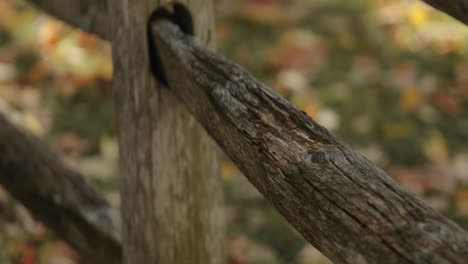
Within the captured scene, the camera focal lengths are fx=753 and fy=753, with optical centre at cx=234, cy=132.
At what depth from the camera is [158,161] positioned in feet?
5.03

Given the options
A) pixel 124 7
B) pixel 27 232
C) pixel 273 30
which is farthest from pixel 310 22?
pixel 124 7

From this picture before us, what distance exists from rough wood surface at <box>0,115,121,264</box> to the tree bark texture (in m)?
0.22

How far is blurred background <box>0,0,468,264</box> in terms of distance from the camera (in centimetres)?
269

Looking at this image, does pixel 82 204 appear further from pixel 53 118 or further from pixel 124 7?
pixel 53 118

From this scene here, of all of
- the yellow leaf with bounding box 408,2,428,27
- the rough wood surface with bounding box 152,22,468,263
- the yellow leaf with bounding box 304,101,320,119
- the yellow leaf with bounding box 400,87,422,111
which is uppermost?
the yellow leaf with bounding box 408,2,428,27

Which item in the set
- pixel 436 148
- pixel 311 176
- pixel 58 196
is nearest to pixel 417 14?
pixel 436 148

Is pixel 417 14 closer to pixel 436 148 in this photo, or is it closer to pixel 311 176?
pixel 436 148

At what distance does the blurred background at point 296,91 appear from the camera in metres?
2.69


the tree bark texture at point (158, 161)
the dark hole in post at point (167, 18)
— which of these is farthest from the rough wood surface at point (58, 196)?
the dark hole in post at point (167, 18)

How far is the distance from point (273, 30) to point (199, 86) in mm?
2759

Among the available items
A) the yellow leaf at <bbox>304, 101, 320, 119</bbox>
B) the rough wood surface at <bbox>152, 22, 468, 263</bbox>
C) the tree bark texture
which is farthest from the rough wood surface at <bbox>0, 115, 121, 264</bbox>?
the yellow leaf at <bbox>304, 101, 320, 119</bbox>

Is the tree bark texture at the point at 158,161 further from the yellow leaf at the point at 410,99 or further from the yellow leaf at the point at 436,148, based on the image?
the yellow leaf at the point at 410,99

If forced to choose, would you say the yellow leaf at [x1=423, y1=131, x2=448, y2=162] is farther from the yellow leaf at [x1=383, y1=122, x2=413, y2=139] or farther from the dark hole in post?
the dark hole in post

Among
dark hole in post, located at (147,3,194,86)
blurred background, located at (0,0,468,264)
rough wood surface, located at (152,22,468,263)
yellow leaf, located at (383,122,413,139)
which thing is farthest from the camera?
yellow leaf, located at (383,122,413,139)
